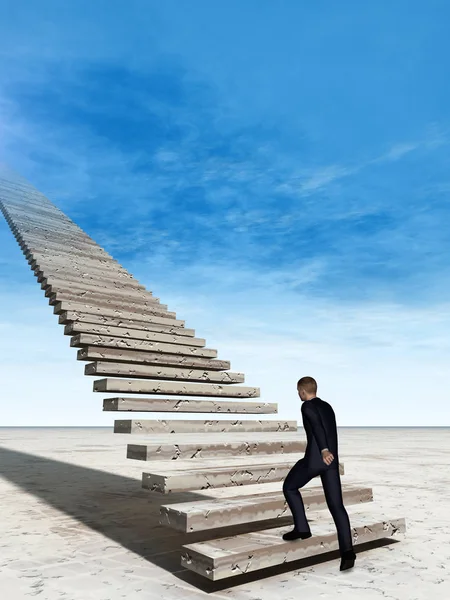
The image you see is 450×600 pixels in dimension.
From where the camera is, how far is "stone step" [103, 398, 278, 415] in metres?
5.73

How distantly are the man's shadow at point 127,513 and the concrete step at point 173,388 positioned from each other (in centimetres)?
166

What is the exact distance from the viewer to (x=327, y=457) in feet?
14.9

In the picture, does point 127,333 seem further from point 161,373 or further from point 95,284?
point 95,284

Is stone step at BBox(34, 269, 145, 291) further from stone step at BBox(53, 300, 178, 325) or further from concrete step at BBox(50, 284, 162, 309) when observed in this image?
stone step at BBox(53, 300, 178, 325)

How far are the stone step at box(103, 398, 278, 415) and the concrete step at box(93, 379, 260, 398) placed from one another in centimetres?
17

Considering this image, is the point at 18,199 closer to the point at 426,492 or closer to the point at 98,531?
the point at 98,531

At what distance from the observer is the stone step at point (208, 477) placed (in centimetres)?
490

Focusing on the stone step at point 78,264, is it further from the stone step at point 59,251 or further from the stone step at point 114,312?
the stone step at point 114,312

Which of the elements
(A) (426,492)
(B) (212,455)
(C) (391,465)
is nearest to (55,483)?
(B) (212,455)

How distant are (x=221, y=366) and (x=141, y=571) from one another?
3.16m

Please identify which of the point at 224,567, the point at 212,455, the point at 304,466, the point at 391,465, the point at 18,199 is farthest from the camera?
the point at 391,465

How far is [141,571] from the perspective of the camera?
A: 478 centimetres

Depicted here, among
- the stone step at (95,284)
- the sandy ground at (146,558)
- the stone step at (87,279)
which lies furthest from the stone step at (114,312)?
the sandy ground at (146,558)

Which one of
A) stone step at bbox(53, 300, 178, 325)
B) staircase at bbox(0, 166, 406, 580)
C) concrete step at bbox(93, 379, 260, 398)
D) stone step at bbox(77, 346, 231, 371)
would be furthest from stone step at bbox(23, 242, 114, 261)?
concrete step at bbox(93, 379, 260, 398)
